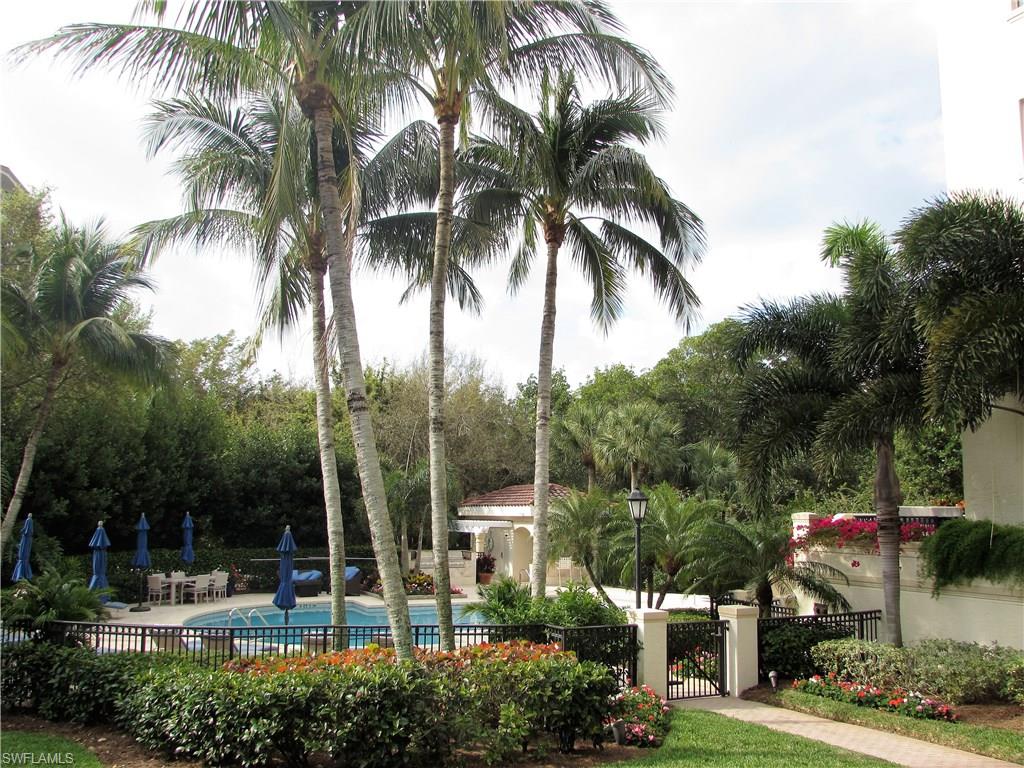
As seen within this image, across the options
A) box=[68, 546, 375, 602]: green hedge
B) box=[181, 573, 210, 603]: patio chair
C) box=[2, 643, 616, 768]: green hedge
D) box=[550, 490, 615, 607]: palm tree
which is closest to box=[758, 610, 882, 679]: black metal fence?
box=[2, 643, 616, 768]: green hedge

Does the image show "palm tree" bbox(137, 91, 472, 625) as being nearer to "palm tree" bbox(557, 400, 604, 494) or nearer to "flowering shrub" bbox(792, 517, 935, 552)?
"flowering shrub" bbox(792, 517, 935, 552)

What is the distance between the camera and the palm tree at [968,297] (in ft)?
36.0

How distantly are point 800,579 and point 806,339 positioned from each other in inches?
173

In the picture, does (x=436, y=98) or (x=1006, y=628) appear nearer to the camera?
(x=436, y=98)

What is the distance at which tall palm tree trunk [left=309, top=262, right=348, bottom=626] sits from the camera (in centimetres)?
1344

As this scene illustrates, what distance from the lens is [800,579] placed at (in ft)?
49.5

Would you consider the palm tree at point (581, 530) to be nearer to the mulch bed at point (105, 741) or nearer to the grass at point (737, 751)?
the grass at point (737, 751)

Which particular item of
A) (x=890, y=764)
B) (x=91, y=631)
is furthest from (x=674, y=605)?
(x=91, y=631)

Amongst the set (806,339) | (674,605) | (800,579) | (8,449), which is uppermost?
(806,339)

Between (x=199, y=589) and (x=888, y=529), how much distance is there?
18.4 metres

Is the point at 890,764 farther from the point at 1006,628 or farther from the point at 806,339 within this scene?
the point at 806,339

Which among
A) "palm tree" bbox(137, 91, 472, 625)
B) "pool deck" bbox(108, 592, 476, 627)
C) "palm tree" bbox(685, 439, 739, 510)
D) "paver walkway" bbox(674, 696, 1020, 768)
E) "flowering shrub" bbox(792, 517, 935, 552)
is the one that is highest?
"palm tree" bbox(137, 91, 472, 625)

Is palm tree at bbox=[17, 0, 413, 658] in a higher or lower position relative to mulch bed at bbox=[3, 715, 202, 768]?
higher

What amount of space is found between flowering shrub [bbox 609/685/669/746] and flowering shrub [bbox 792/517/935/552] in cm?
647
